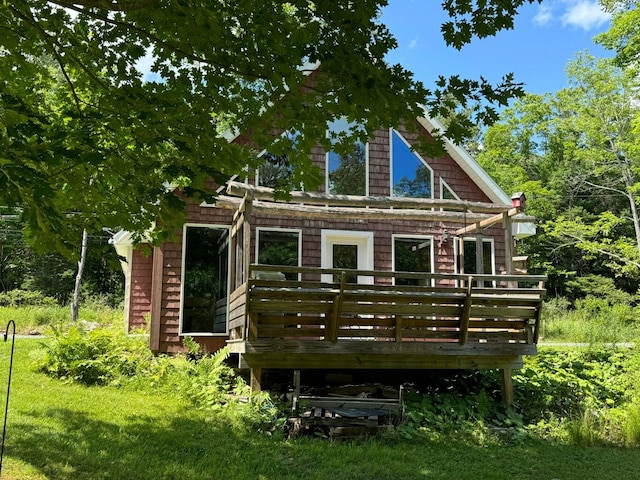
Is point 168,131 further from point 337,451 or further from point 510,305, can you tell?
point 510,305

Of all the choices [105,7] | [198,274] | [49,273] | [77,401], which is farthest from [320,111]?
[49,273]

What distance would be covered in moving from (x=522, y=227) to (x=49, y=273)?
2415 centimetres

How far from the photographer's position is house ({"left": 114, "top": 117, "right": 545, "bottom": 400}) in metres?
7.32

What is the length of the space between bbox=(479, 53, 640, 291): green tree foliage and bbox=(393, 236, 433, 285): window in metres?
10.8

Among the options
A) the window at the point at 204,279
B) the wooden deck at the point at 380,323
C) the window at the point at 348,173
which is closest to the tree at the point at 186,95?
the wooden deck at the point at 380,323

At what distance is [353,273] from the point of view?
7.23 m

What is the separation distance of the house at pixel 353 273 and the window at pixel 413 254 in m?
0.02

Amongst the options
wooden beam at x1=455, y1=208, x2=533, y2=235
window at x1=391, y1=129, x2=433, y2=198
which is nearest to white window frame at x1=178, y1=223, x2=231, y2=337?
window at x1=391, y1=129, x2=433, y2=198

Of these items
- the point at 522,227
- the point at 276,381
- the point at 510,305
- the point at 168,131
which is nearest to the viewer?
the point at 168,131

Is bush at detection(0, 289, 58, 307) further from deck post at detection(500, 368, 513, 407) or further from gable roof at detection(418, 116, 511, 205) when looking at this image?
deck post at detection(500, 368, 513, 407)

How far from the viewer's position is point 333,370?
938 centimetres

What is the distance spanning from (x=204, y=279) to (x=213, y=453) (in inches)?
215

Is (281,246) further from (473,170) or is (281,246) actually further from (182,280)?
(473,170)

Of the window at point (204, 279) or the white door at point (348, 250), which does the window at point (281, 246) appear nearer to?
the white door at point (348, 250)
